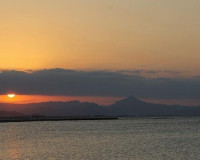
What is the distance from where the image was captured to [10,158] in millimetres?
55656

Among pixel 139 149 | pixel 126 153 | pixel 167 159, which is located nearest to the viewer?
Result: pixel 167 159

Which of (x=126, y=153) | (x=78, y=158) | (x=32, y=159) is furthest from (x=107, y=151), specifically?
(x=32, y=159)

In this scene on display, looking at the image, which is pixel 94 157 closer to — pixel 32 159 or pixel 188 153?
pixel 32 159

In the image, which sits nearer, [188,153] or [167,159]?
[167,159]

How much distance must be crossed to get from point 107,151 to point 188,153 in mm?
11590

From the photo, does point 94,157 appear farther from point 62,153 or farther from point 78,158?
point 62,153

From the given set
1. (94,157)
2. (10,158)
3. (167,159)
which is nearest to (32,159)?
(10,158)

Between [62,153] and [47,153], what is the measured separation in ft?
7.57

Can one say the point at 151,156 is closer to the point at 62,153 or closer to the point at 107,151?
the point at 107,151

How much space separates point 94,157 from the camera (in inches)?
2160

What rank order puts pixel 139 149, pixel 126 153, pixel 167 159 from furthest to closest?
pixel 139 149
pixel 126 153
pixel 167 159

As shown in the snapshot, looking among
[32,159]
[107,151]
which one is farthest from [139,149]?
[32,159]

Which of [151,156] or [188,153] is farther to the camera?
[188,153]

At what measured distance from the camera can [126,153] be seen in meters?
58.8
